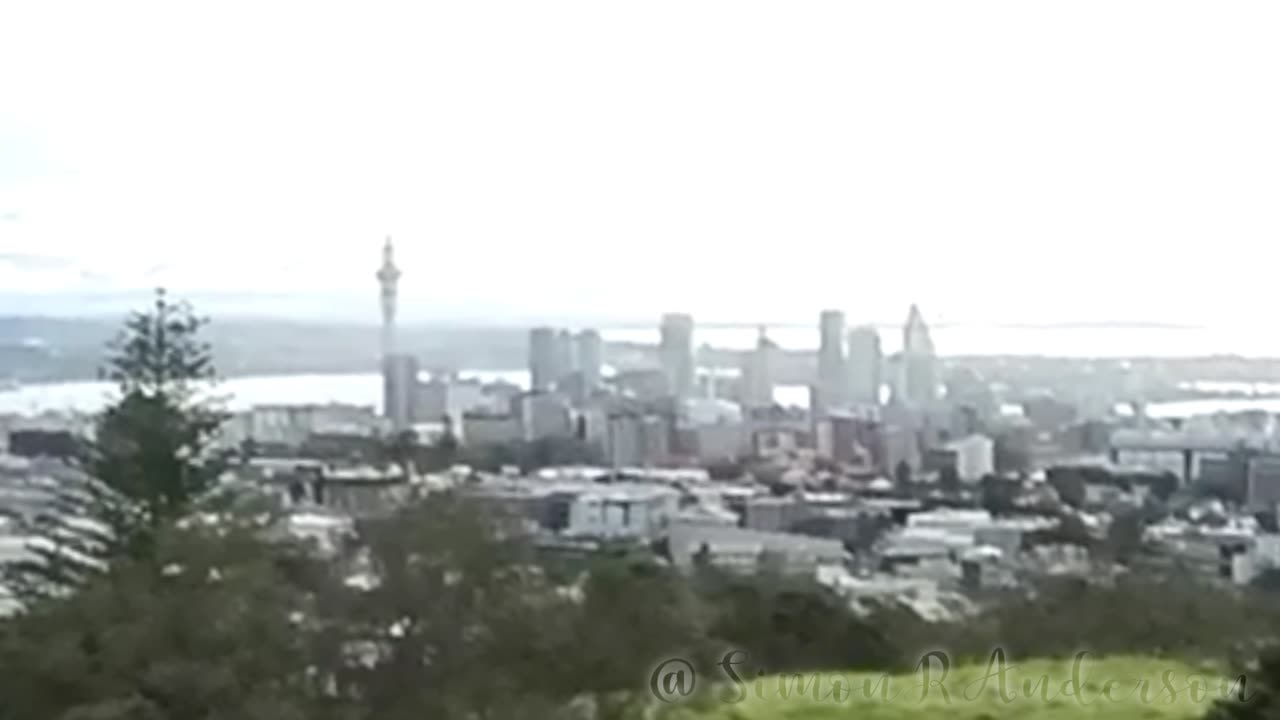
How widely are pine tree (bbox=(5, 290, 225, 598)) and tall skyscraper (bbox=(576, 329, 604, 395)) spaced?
219 centimetres

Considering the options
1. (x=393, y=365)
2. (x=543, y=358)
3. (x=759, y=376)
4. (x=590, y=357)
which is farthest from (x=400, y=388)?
(x=759, y=376)

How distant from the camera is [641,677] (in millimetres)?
4410

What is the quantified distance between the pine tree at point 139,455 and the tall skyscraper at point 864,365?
3.57m

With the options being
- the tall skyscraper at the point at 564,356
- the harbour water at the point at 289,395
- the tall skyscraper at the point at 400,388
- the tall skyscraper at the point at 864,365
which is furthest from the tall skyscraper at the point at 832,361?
the tall skyscraper at the point at 400,388

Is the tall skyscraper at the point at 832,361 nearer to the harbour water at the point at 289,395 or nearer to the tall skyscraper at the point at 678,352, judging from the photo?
the tall skyscraper at the point at 678,352

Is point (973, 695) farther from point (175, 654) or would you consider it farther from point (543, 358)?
point (543, 358)

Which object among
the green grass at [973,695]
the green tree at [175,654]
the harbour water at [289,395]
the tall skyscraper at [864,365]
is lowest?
the green grass at [973,695]

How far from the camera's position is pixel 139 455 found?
7.55 meters

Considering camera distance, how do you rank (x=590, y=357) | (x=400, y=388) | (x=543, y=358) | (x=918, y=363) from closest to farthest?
(x=400, y=388), (x=543, y=358), (x=590, y=357), (x=918, y=363)

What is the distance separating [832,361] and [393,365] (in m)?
2.45

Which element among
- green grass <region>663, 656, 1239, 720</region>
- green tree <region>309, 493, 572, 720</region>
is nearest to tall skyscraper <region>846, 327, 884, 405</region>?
green grass <region>663, 656, 1239, 720</region>

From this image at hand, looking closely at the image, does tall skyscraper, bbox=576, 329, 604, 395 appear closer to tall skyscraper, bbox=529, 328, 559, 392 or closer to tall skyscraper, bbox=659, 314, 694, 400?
tall skyscraper, bbox=529, 328, 559, 392

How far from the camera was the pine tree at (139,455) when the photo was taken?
7109 millimetres

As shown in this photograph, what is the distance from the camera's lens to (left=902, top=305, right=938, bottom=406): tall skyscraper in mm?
9805
